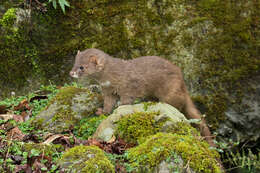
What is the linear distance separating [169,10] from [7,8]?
3.55 m

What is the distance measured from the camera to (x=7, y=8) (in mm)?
6363

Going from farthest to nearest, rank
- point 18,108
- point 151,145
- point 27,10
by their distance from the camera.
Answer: point 27,10 → point 18,108 → point 151,145

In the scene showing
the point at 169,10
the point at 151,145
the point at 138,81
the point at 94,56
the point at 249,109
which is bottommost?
the point at 249,109

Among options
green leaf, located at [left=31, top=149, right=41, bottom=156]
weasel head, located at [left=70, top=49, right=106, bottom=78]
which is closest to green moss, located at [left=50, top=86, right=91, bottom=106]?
weasel head, located at [left=70, top=49, right=106, bottom=78]

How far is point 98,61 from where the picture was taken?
5.72 metres

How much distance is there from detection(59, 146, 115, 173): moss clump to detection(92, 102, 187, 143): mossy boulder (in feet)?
2.48

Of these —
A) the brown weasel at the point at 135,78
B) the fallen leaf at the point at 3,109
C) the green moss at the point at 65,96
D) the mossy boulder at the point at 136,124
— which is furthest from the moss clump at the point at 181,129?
the fallen leaf at the point at 3,109

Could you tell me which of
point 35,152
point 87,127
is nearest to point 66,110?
point 87,127

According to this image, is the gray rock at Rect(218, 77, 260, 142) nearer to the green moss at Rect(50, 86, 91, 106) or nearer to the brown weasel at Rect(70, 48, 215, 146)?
the brown weasel at Rect(70, 48, 215, 146)

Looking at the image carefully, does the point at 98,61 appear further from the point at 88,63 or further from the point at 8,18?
the point at 8,18

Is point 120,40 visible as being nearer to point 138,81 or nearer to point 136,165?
point 138,81

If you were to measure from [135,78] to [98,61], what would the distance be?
799mm

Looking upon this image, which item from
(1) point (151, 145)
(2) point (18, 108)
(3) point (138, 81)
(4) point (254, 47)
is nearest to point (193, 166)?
(1) point (151, 145)

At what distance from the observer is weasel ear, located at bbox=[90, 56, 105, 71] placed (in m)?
5.69
